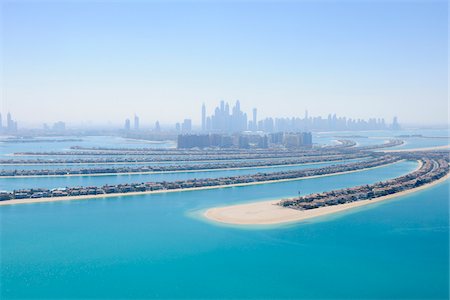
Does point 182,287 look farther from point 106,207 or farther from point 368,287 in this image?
point 106,207

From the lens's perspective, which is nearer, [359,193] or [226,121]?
[359,193]

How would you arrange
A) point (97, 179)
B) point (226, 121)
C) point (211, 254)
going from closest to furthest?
point (211, 254) < point (97, 179) < point (226, 121)

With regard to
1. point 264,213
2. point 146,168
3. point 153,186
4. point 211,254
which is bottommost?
point 211,254

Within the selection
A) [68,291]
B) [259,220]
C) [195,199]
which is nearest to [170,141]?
[195,199]

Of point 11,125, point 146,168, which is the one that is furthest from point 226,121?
point 146,168

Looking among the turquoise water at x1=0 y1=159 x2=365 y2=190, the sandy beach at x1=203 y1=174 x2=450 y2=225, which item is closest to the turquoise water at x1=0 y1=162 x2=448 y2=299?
the sandy beach at x1=203 y1=174 x2=450 y2=225

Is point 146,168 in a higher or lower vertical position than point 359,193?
higher

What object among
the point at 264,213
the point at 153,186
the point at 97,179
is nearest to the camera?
the point at 264,213

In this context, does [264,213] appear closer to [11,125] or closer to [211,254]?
[211,254]
